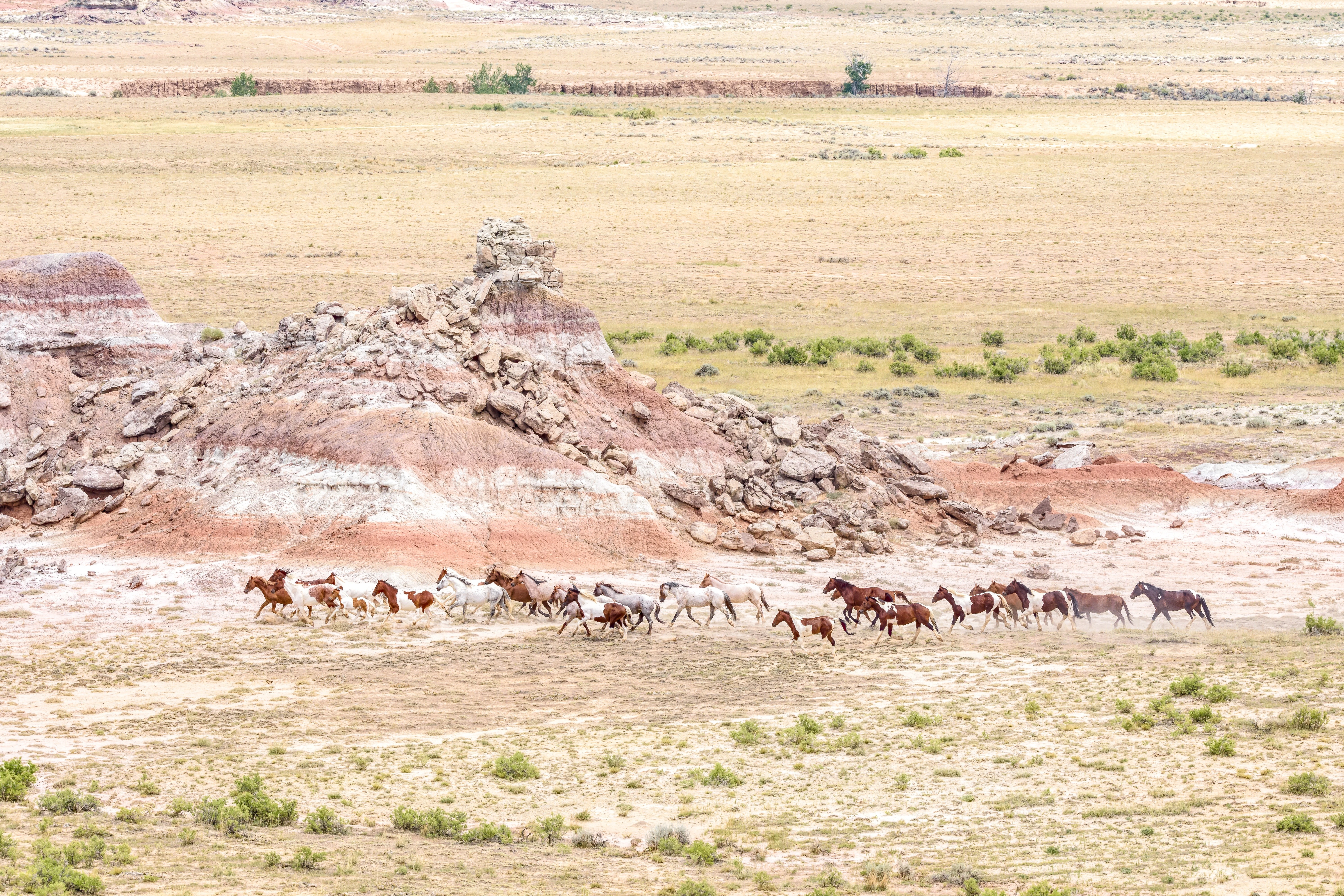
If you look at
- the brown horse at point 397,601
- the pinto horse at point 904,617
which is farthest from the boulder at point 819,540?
the brown horse at point 397,601

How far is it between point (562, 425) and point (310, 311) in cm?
2262

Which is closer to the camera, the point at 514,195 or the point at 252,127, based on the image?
the point at 514,195

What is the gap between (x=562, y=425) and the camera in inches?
1009

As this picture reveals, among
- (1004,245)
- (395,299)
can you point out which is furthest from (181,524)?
(1004,245)

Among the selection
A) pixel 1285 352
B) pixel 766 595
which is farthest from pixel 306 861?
pixel 1285 352

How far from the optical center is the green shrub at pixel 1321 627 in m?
19.9

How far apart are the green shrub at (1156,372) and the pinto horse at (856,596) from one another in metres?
21.0

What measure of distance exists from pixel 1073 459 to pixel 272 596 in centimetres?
1543

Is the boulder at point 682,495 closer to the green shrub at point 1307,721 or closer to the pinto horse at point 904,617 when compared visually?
the pinto horse at point 904,617

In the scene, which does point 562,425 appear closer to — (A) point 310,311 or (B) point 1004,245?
(A) point 310,311

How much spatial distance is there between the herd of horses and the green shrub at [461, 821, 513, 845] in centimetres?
702

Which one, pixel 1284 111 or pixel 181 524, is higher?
pixel 1284 111

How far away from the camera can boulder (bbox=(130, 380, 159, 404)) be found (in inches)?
1057

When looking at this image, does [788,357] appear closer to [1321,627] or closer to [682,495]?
[682,495]
